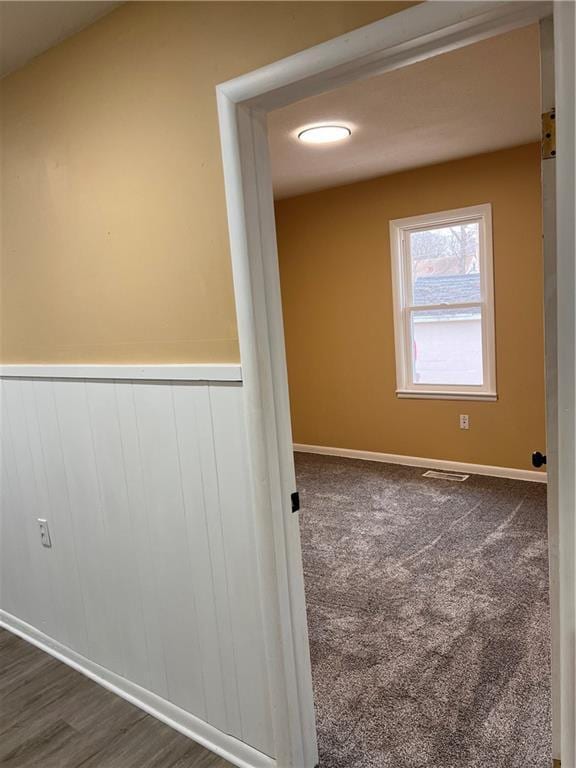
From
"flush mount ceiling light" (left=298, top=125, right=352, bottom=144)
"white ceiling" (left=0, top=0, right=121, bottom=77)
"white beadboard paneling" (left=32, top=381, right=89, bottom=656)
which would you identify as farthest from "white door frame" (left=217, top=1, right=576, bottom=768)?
"flush mount ceiling light" (left=298, top=125, right=352, bottom=144)

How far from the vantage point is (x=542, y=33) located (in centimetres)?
112

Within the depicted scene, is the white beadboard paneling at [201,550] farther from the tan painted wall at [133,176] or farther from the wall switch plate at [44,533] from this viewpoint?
the wall switch plate at [44,533]

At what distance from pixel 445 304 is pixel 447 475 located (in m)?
1.35

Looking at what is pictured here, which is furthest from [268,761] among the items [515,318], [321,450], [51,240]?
[321,450]

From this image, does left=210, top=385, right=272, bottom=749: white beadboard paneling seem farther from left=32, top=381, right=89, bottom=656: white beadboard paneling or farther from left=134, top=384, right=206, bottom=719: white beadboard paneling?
left=32, top=381, right=89, bottom=656: white beadboard paneling

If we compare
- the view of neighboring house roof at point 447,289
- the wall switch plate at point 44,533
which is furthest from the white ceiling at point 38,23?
the view of neighboring house roof at point 447,289

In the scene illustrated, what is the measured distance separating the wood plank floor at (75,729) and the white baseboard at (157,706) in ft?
0.07

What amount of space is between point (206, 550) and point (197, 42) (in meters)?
1.47

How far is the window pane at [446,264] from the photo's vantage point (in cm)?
427

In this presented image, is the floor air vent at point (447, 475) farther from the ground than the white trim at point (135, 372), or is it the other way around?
the white trim at point (135, 372)

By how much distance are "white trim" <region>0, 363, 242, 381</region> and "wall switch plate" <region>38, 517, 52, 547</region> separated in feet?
2.04

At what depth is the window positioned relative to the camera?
13.9 feet

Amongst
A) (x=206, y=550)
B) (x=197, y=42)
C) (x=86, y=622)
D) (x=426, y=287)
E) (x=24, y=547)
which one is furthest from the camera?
(x=426, y=287)

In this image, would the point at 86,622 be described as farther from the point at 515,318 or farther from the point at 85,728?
the point at 515,318
